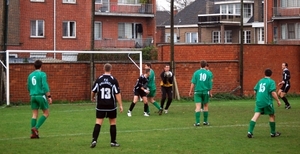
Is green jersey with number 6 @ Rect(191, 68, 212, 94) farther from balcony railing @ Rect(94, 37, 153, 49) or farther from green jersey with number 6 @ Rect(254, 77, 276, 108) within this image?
balcony railing @ Rect(94, 37, 153, 49)

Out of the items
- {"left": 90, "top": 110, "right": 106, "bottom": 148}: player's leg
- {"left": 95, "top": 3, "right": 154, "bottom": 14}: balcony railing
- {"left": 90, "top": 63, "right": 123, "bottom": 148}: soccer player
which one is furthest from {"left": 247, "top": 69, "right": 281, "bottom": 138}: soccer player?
{"left": 95, "top": 3, "right": 154, "bottom": 14}: balcony railing

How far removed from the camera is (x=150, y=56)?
2227 inches

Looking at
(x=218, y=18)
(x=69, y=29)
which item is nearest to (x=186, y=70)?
(x=69, y=29)

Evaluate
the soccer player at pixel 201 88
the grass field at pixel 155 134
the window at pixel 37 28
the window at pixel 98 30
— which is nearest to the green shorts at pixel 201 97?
the soccer player at pixel 201 88

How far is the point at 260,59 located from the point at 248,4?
136 feet

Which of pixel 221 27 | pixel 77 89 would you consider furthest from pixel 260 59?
pixel 221 27

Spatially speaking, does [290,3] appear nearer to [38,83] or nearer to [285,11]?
[285,11]

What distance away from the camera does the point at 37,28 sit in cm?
5844

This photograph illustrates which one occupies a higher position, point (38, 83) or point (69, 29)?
point (69, 29)

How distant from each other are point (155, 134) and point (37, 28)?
40964mm

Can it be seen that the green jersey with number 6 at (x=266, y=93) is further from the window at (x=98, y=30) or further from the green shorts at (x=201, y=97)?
the window at (x=98, y=30)

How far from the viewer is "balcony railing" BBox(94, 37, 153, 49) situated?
63.3 metres

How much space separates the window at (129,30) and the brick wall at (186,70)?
25.6 m

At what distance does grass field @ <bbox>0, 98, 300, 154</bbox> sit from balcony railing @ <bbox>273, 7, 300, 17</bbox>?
1612 inches
